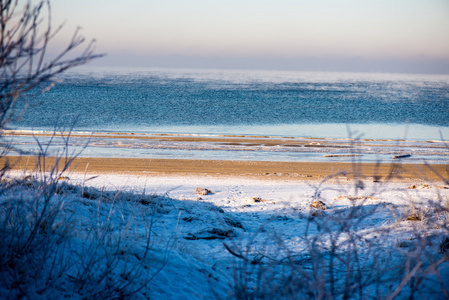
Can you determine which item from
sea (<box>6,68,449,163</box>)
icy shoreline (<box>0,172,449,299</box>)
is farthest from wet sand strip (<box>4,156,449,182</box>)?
icy shoreline (<box>0,172,449,299</box>)

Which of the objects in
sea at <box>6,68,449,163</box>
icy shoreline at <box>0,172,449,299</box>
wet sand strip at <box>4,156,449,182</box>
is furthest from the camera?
sea at <box>6,68,449,163</box>

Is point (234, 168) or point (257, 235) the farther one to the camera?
point (234, 168)

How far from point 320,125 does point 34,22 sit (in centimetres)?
2588

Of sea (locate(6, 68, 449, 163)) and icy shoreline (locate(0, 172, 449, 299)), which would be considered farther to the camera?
sea (locate(6, 68, 449, 163))

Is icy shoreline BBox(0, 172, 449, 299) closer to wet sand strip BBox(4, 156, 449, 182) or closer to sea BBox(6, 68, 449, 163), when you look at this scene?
sea BBox(6, 68, 449, 163)

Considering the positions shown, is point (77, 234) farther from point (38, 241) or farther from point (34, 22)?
point (34, 22)

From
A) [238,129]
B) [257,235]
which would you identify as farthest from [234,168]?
[238,129]

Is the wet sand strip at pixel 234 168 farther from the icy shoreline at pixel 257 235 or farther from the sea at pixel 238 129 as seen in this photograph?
the icy shoreline at pixel 257 235

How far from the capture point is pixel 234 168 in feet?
43.5

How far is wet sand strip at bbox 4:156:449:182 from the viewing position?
1226 cm

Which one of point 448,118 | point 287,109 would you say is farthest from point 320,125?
point 448,118

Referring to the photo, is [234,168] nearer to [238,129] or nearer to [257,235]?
[257,235]

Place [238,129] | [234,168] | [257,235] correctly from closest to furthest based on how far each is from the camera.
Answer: [257,235] < [234,168] < [238,129]

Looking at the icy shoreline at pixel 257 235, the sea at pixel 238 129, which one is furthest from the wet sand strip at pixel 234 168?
the icy shoreline at pixel 257 235
